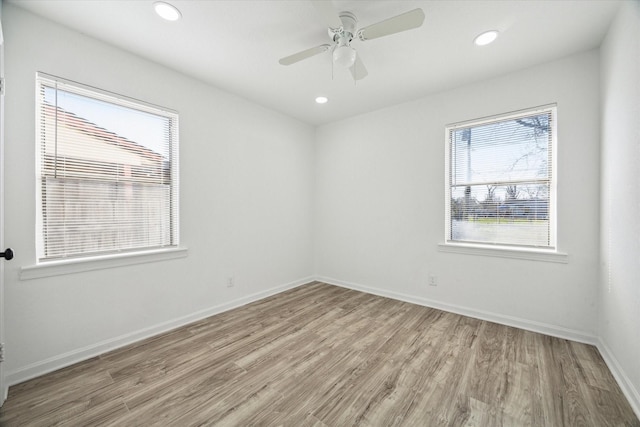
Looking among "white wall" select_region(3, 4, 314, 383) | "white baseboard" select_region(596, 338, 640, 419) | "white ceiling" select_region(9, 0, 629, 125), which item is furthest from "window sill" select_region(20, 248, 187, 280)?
"white baseboard" select_region(596, 338, 640, 419)

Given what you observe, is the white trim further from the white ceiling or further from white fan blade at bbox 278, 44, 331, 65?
white fan blade at bbox 278, 44, 331, 65

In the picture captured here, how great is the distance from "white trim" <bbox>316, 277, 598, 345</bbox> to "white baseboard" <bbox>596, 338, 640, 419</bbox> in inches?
5.8

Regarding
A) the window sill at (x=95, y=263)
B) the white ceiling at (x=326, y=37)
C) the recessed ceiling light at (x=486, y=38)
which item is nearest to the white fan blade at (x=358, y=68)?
the white ceiling at (x=326, y=37)

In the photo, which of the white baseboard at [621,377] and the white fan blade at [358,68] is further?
the white fan blade at [358,68]

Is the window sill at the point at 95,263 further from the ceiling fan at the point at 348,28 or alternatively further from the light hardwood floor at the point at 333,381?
the ceiling fan at the point at 348,28

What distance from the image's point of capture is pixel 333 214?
14.3 ft

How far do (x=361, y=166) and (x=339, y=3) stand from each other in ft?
7.73

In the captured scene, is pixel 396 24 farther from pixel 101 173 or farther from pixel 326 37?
pixel 101 173

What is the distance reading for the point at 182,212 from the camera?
282 centimetres

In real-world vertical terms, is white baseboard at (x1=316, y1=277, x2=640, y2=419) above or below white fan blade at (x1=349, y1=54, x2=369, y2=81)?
below

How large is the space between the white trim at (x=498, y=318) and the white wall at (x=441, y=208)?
1cm

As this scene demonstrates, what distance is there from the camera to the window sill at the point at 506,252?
2533mm

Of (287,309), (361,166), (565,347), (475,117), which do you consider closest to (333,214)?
(361,166)

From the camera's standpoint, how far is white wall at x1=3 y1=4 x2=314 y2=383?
6.20ft
